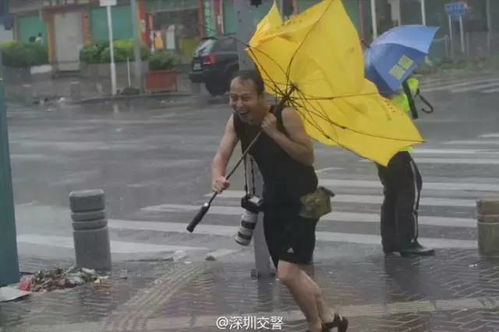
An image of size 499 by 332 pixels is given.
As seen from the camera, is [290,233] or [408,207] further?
[408,207]

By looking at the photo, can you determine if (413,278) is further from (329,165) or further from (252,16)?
(329,165)

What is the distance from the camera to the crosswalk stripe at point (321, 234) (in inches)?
356

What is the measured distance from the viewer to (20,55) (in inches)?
1665

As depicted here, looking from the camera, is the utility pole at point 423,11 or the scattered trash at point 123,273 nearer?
the scattered trash at point 123,273

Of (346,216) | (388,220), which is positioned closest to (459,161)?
(346,216)

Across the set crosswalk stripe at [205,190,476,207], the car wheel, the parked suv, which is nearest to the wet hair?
crosswalk stripe at [205,190,476,207]

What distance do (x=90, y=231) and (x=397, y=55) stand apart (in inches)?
125

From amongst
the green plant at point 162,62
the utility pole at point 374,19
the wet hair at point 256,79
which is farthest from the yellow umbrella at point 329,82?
the utility pole at point 374,19

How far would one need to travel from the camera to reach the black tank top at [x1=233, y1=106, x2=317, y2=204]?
555 centimetres

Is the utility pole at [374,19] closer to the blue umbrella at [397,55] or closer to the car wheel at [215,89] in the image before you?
the car wheel at [215,89]

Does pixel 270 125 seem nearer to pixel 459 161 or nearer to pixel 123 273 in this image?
pixel 123 273

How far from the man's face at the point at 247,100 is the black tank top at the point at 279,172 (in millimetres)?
79

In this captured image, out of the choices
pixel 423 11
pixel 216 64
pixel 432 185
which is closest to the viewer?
pixel 432 185

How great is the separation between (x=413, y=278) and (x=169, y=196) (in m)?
5.61
